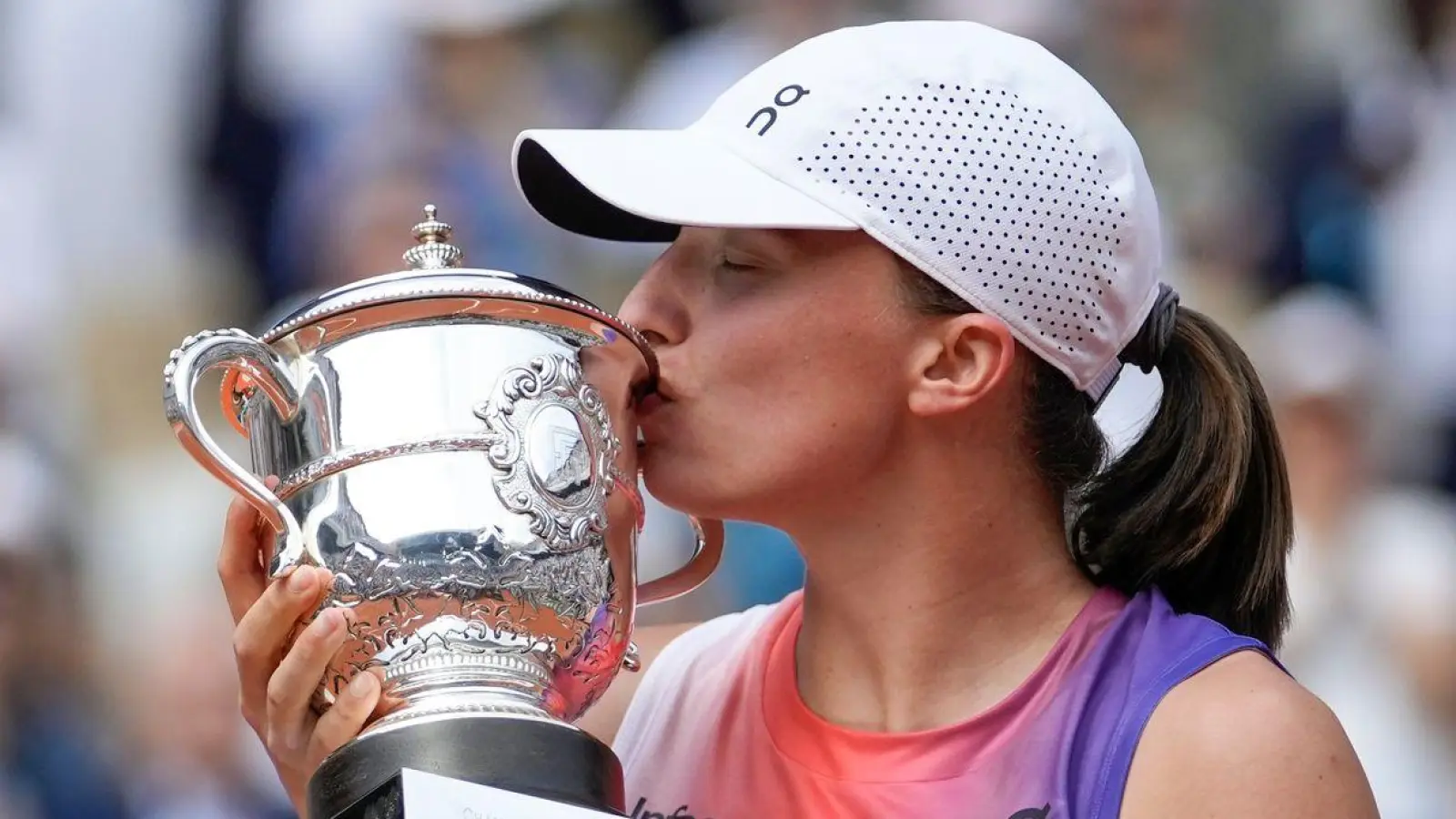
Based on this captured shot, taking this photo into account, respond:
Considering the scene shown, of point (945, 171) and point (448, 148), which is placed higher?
point (945, 171)

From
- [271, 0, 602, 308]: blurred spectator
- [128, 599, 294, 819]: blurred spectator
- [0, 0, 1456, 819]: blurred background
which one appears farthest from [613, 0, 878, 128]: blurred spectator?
[128, 599, 294, 819]: blurred spectator

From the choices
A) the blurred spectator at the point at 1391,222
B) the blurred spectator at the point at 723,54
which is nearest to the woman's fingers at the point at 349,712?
the blurred spectator at the point at 723,54

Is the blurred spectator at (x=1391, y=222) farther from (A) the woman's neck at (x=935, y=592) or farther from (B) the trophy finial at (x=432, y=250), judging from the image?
(B) the trophy finial at (x=432, y=250)

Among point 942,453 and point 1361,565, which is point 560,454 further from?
point 1361,565

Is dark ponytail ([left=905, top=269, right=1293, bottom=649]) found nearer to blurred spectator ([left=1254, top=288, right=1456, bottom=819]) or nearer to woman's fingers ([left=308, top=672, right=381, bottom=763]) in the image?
woman's fingers ([left=308, top=672, right=381, bottom=763])

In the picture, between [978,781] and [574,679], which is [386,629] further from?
[978,781]

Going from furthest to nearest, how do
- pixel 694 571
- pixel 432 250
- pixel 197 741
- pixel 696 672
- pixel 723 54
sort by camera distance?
pixel 723 54, pixel 197 741, pixel 696 672, pixel 694 571, pixel 432 250

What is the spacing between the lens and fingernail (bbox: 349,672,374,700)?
1.66 metres

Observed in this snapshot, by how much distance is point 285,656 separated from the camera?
68.7 inches

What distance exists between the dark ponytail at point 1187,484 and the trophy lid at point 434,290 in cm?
45

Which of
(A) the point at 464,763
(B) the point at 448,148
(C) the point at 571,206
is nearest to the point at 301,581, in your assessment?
(A) the point at 464,763

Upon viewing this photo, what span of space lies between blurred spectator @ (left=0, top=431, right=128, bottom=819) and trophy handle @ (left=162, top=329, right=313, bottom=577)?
2439mm

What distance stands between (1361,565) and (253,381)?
3.19 metres

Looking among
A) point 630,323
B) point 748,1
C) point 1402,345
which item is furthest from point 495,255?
point 630,323
